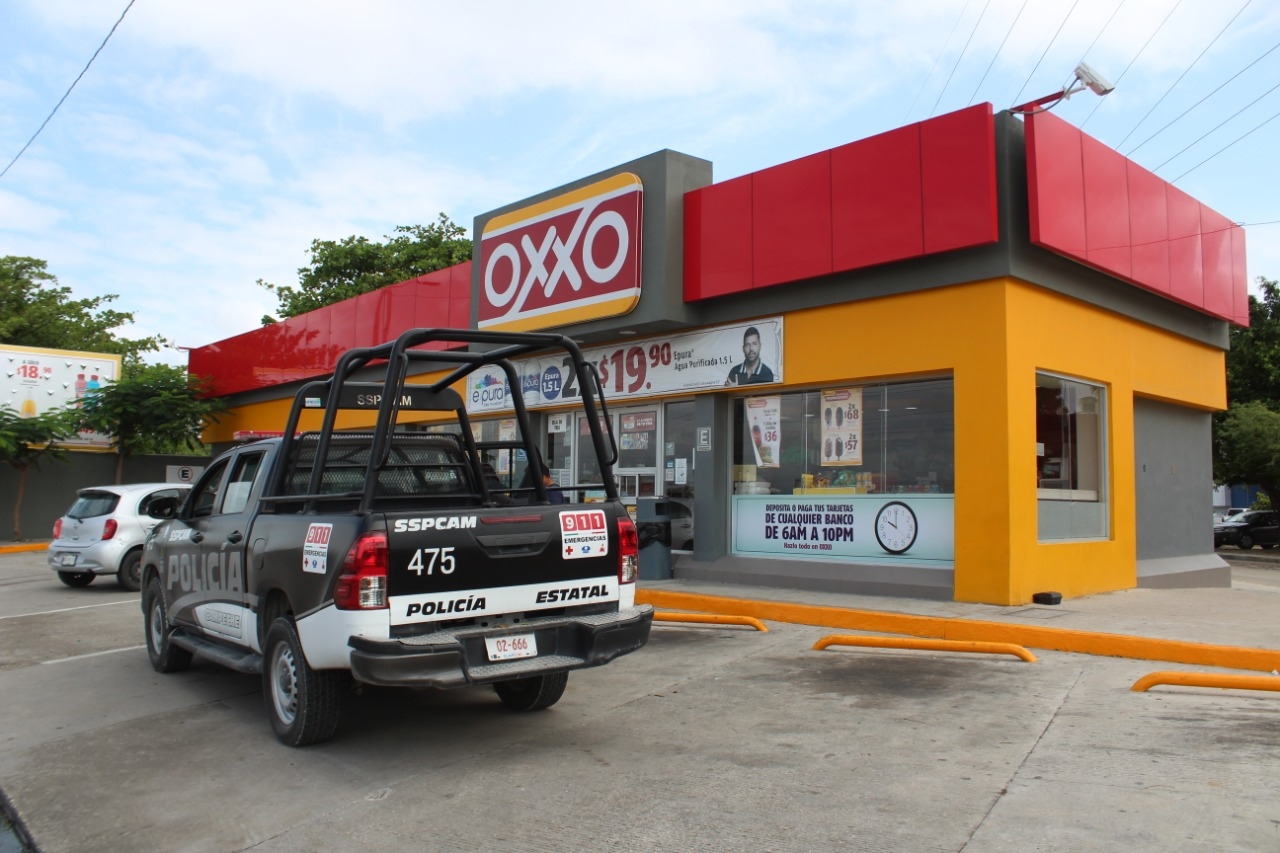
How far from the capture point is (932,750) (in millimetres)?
5582

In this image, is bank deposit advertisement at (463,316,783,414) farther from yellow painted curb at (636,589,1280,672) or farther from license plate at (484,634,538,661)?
license plate at (484,634,538,661)

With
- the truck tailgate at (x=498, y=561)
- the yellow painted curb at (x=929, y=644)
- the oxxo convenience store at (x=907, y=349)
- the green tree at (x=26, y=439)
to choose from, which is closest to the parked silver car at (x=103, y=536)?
the oxxo convenience store at (x=907, y=349)

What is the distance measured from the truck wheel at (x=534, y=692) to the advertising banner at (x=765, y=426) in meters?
7.31

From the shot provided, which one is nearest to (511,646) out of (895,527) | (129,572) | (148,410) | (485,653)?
(485,653)

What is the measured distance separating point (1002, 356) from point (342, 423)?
16.6 meters

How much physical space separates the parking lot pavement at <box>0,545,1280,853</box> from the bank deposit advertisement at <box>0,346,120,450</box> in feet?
74.3

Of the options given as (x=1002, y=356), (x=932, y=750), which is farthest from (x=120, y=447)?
(x=932, y=750)

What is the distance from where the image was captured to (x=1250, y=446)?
28.7 m

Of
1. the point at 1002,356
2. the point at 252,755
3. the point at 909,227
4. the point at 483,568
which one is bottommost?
the point at 252,755

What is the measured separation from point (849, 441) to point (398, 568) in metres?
8.26

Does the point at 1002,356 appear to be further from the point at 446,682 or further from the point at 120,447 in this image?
the point at 120,447

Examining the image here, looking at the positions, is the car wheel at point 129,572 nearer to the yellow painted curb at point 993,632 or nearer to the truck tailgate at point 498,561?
the yellow painted curb at point 993,632

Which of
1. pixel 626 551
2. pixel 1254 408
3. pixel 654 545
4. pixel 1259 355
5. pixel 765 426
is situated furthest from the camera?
pixel 1259 355

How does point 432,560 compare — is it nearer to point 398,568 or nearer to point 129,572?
point 398,568
